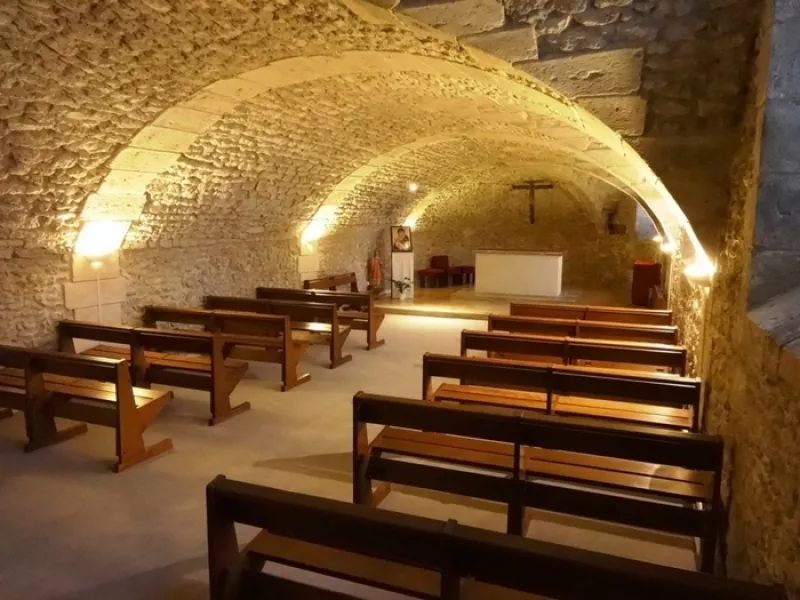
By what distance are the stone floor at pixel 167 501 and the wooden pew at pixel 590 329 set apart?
1.79 meters

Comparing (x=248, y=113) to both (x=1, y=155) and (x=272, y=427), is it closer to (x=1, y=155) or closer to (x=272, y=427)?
(x=1, y=155)

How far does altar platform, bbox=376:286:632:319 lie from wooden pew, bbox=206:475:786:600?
25.6ft

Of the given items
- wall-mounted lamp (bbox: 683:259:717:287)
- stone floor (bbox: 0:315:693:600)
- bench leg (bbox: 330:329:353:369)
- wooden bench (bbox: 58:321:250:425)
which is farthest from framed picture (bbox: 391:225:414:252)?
wall-mounted lamp (bbox: 683:259:717:287)

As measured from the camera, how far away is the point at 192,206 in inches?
277

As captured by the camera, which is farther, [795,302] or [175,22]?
[175,22]

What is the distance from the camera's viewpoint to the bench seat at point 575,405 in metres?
3.83

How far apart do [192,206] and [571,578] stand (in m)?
6.39

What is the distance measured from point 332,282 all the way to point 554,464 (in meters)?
7.77

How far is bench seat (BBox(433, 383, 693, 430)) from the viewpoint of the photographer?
383 cm

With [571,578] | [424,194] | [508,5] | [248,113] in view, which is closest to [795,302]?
[571,578]

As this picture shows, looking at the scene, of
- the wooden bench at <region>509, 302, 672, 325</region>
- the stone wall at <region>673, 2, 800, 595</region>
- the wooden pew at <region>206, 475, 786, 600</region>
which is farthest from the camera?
the wooden bench at <region>509, 302, 672, 325</region>

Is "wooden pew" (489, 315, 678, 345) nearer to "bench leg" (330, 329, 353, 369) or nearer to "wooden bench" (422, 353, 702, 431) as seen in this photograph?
"wooden bench" (422, 353, 702, 431)

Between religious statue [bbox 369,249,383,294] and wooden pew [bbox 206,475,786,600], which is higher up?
religious statue [bbox 369,249,383,294]

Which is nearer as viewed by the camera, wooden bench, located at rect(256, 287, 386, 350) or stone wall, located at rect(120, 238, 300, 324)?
stone wall, located at rect(120, 238, 300, 324)
